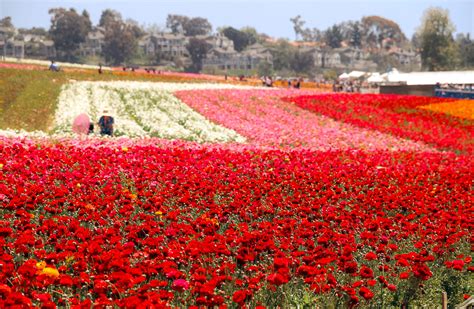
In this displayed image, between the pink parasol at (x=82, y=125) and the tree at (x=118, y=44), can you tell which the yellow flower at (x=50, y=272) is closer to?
the pink parasol at (x=82, y=125)

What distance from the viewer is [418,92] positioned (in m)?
49.1

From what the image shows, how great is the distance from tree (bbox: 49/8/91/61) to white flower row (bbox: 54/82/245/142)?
108 m

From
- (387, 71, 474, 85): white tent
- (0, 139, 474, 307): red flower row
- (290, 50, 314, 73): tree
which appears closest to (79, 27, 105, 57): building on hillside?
(290, 50, 314, 73): tree

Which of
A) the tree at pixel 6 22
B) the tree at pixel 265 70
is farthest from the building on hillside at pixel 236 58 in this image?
the tree at pixel 6 22

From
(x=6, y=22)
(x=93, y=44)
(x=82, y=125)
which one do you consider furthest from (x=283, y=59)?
(x=82, y=125)

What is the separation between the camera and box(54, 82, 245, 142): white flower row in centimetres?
2405

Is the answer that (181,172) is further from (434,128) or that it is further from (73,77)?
(73,77)

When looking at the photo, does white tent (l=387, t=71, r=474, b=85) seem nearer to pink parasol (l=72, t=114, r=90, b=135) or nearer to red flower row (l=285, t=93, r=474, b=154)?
red flower row (l=285, t=93, r=474, b=154)

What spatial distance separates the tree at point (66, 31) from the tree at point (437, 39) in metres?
77.3

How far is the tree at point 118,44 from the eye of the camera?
13750 cm

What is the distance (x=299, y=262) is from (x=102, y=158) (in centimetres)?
698

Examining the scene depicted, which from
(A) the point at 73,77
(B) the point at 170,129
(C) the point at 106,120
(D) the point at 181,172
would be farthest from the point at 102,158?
(A) the point at 73,77

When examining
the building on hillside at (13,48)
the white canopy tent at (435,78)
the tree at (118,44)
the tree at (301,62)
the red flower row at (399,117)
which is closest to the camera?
the red flower row at (399,117)

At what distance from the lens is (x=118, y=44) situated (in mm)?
136875
